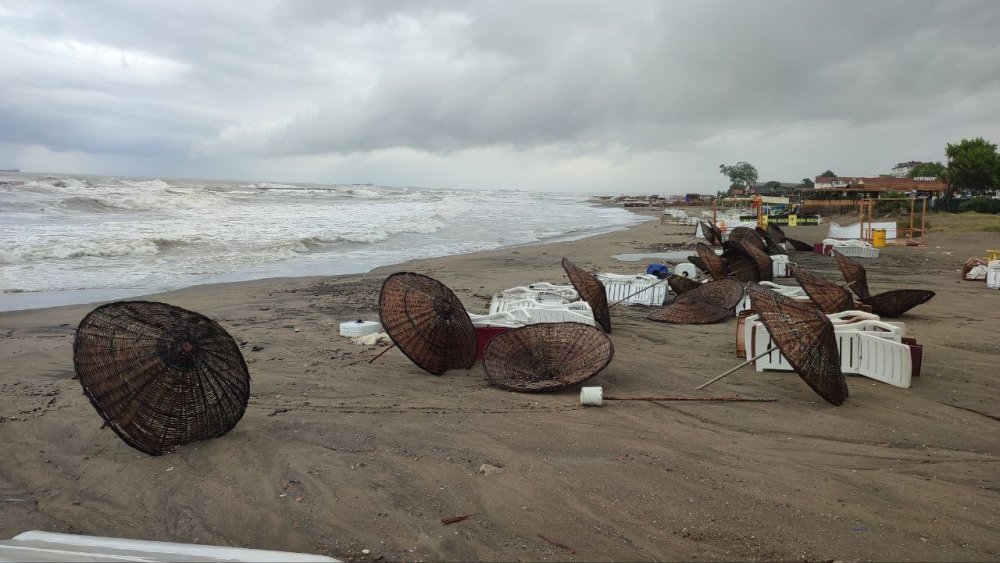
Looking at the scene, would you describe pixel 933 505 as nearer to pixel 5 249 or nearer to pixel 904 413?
pixel 904 413

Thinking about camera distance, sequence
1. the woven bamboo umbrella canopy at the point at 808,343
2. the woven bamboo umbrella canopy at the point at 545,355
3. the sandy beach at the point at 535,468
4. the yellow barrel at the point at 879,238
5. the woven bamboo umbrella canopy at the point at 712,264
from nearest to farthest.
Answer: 1. the sandy beach at the point at 535,468
2. the woven bamboo umbrella canopy at the point at 808,343
3. the woven bamboo umbrella canopy at the point at 545,355
4. the woven bamboo umbrella canopy at the point at 712,264
5. the yellow barrel at the point at 879,238

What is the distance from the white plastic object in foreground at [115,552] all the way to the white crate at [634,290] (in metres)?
7.44

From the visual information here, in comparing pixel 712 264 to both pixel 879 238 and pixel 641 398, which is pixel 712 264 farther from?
pixel 879 238

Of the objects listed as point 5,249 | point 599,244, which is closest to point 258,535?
point 5,249

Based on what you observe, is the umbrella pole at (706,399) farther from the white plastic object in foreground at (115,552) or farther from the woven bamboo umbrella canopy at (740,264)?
the woven bamboo umbrella canopy at (740,264)

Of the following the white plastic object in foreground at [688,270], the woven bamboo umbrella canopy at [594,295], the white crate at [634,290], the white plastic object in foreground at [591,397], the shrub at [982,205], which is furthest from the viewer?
the shrub at [982,205]

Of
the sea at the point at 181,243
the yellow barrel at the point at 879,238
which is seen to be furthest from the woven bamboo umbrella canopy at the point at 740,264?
the yellow barrel at the point at 879,238

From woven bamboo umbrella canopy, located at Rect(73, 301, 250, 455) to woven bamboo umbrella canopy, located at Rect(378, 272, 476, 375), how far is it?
1690mm

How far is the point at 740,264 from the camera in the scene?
1097cm

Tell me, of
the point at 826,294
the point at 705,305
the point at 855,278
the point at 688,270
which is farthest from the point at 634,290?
the point at 855,278

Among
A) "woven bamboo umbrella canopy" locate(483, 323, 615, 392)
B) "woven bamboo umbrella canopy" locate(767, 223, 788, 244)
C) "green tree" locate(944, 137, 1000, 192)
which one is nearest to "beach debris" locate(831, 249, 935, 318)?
"woven bamboo umbrella canopy" locate(483, 323, 615, 392)

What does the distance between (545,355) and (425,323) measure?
1133mm

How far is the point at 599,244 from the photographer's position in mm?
22703

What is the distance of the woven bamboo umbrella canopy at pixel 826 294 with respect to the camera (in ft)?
24.3
